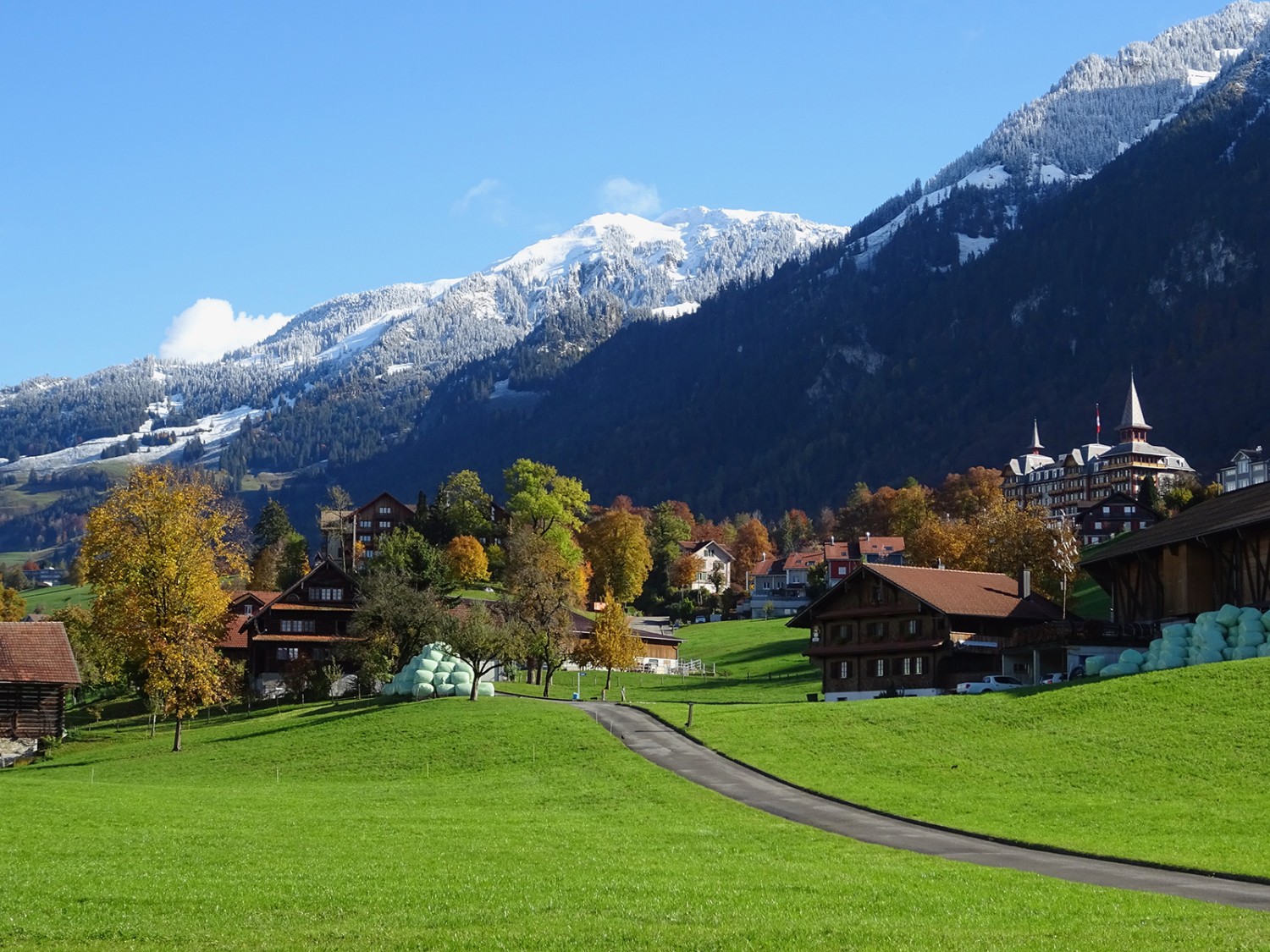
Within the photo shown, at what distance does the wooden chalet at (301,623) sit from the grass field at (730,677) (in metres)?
20.4

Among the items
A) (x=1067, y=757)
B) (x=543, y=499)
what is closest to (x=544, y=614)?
(x=1067, y=757)

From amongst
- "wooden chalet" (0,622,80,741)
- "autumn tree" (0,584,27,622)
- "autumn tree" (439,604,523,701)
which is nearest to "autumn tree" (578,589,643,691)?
"autumn tree" (439,604,523,701)

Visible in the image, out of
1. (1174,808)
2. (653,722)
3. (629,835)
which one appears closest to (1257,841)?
(1174,808)

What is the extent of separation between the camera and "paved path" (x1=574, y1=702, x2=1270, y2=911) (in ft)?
94.5

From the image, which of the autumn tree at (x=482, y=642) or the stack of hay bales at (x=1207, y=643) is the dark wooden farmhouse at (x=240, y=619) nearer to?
the autumn tree at (x=482, y=642)

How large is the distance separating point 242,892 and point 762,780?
27106 millimetres

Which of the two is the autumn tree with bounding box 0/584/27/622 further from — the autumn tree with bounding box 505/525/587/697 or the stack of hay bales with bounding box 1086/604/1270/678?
the stack of hay bales with bounding box 1086/604/1270/678

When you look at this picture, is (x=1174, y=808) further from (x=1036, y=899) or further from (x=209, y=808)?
(x=209, y=808)

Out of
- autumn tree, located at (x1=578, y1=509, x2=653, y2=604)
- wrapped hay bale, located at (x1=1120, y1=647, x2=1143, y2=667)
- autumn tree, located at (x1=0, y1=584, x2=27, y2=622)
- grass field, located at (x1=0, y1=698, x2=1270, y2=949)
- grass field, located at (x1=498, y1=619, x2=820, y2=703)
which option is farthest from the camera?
autumn tree, located at (x1=578, y1=509, x2=653, y2=604)

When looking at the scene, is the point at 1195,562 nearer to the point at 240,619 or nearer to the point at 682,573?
the point at 240,619

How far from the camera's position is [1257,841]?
3484 cm

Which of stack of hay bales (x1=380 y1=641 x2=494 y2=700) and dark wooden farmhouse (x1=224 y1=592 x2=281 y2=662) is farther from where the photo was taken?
dark wooden farmhouse (x1=224 y1=592 x2=281 y2=662)

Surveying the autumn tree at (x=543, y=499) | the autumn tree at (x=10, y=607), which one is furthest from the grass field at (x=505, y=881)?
the autumn tree at (x=543, y=499)

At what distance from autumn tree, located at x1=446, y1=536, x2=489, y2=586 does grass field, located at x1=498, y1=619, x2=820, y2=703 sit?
2641cm
